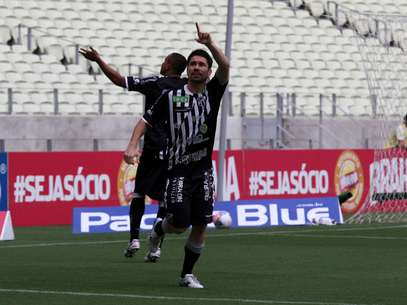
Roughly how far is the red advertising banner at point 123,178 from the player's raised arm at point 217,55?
11.1m

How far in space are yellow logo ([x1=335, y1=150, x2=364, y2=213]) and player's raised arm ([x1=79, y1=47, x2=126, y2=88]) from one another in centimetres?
1402

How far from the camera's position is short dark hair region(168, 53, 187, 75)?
13570 millimetres

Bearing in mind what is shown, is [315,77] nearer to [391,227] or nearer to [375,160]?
[375,160]

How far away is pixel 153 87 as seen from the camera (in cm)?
1320

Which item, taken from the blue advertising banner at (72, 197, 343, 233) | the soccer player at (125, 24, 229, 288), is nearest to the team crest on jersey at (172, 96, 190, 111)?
the soccer player at (125, 24, 229, 288)

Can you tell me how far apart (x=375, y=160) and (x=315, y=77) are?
359 inches

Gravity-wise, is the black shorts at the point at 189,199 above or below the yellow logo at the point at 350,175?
above

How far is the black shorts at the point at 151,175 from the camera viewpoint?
46.2 ft

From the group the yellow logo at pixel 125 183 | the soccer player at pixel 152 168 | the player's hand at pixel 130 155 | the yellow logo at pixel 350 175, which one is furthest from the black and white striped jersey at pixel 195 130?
the yellow logo at pixel 350 175

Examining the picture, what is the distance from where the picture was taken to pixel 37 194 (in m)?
21.9

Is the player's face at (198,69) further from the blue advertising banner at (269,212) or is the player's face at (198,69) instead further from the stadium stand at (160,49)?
the stadium stand at (160,49)

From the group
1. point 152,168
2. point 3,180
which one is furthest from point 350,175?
point 152,168

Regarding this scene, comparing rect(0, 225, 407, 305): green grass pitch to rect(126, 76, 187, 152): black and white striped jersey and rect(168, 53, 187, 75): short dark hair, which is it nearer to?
rect(126, 76, 187, 152): black and white striped jersey

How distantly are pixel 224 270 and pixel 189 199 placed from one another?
1888 millimetres
